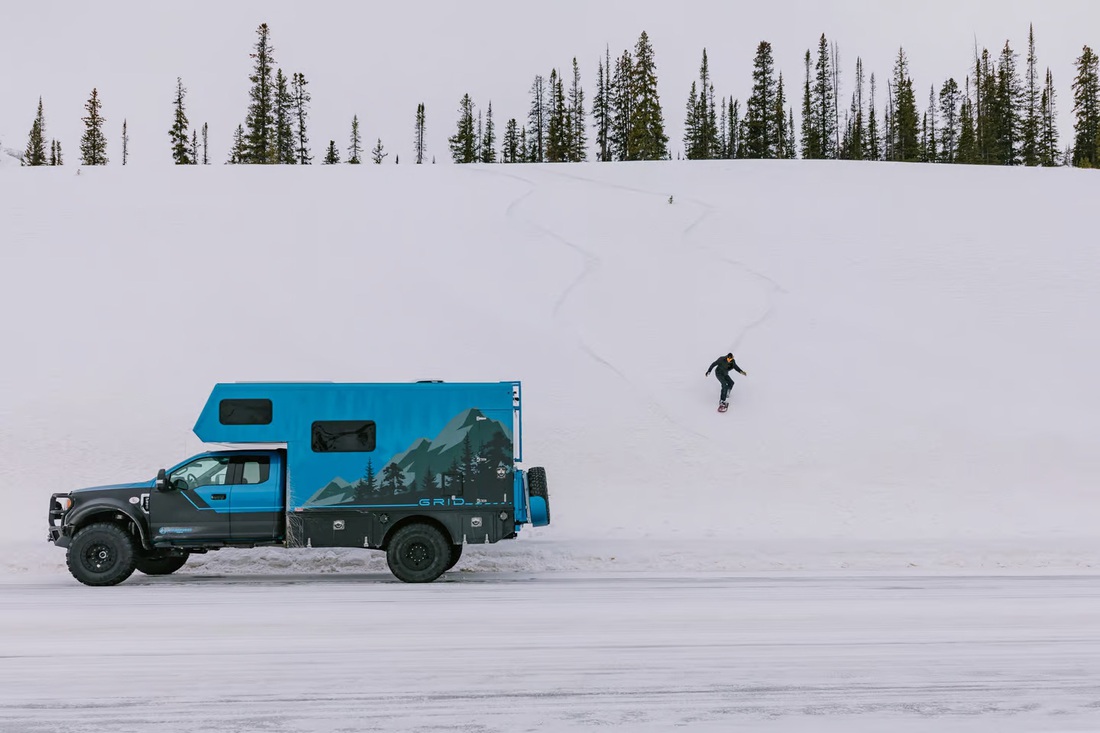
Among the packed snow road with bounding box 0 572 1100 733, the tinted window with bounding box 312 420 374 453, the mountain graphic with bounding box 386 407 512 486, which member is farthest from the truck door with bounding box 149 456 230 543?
the mountain graphic with bounding box 386 407 512 486

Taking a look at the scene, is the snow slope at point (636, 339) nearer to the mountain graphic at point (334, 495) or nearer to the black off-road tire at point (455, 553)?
the black off-road tire at point (455, 553)

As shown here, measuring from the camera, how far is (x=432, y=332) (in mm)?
24453

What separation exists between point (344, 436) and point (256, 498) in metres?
1.59

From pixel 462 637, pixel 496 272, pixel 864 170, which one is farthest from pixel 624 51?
pixel 462 637

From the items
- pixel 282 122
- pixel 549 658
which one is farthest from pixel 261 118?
pixel 549 658

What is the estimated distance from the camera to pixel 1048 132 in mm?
86188

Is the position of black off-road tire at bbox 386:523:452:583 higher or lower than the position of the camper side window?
lower

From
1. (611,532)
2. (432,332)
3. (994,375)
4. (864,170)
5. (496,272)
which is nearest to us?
(611,532)

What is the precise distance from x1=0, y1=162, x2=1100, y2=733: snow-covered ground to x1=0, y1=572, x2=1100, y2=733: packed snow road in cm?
5

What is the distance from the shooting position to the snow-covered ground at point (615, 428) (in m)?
7.37

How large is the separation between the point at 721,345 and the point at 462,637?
16588mm

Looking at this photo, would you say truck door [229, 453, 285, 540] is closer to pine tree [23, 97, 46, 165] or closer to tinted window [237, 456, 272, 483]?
tinted window [237, 456, 272, 483]

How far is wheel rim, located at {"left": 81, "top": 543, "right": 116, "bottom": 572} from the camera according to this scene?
12570mm

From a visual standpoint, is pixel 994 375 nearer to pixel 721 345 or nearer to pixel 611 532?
pixel 721 345
